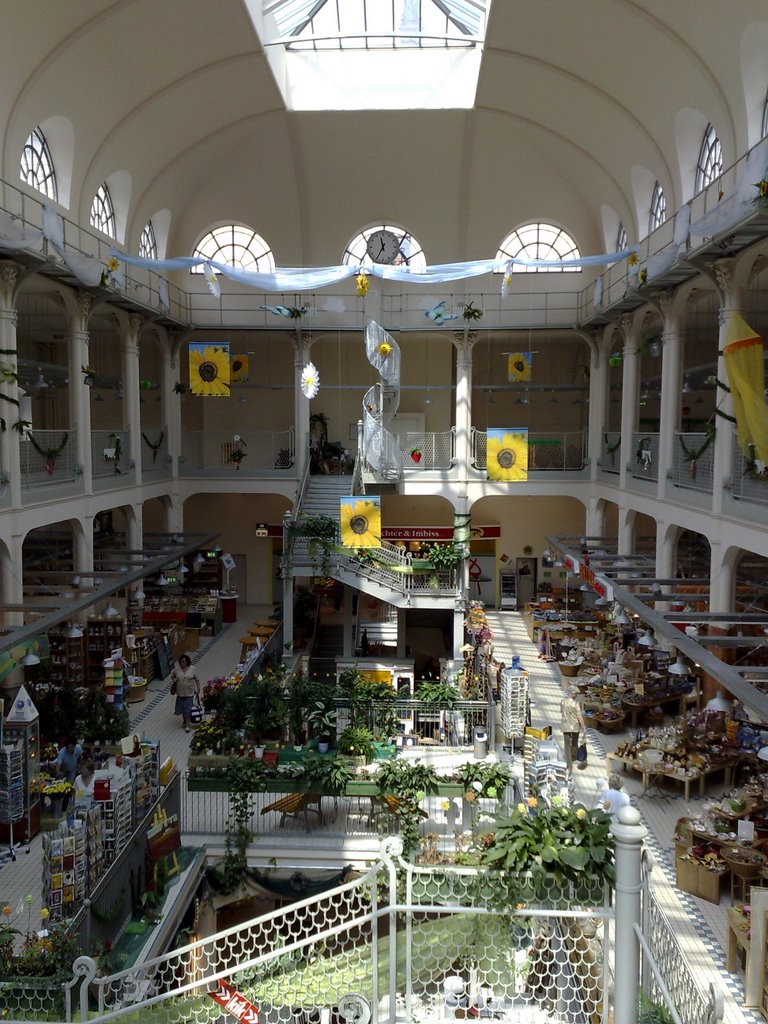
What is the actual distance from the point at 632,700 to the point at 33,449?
12426 mm

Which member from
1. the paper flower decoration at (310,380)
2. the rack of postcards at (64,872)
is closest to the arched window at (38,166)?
the paper flower decoration at (310,380)

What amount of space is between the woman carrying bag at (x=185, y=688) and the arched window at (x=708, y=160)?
1313 centimetres

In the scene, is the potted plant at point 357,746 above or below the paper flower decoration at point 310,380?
below

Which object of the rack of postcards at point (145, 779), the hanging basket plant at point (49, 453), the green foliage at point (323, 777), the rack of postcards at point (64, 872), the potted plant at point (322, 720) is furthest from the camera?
the hanging basket plant at point (49, 453)

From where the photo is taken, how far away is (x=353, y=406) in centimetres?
2772

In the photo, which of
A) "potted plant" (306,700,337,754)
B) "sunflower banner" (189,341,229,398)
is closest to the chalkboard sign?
"potted plant" (306,700,337,754)

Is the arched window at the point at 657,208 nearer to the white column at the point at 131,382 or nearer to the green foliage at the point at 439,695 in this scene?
the green foliage at the point at 439,695

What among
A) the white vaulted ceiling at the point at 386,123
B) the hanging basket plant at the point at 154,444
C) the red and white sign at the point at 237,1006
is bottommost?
the red and white sign at the point at 237,1006

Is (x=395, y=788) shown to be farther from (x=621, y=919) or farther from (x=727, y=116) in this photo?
(x=727, y=116)

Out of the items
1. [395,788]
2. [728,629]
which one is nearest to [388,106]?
[728,629]

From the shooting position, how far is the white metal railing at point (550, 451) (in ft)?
82.2

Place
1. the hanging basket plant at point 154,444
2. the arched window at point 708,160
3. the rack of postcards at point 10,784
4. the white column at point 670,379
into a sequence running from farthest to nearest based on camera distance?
1. the hanging basket plant at point 154,444
2. the white column at point 670,379
3. the arched window at point 708,160
4. the rack of postcards at point 10,784

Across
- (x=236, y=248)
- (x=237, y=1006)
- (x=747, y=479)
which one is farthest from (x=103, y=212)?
(x=237, y=1006)

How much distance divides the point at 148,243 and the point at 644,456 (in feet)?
47.5
